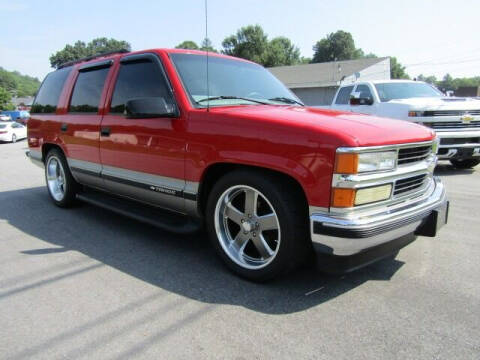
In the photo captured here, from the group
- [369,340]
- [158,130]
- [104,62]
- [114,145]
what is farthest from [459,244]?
[104,62]

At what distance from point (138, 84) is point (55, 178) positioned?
2659 millimetres

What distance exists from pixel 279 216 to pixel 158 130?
1482 mm

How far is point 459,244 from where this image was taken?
3.90 meters

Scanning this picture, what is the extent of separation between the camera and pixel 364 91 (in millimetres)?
9430

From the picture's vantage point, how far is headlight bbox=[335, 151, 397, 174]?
2477mm

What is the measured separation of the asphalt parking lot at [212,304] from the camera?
231 centimetres

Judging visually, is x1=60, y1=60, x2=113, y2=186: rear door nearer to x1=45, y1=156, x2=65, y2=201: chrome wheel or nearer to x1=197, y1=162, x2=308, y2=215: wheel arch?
x1=45, y1=156, x2=65, y2=201: chrome wheel

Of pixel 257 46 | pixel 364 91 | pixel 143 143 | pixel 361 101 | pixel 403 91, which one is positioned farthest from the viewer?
pixel 257 46

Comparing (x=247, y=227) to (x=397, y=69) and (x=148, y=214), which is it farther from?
(x=397, y=69)

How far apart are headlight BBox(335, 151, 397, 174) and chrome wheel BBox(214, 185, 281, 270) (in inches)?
26.0

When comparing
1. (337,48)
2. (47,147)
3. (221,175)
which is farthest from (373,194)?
(337,48)

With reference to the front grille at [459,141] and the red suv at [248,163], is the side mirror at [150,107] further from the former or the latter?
the front grille at [459,141]

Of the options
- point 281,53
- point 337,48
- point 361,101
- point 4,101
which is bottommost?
point 361,101

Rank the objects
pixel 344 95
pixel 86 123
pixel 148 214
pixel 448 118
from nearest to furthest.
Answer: pixel 148 214
pixel 86 123
pixel 448 118
pixel 344 95
